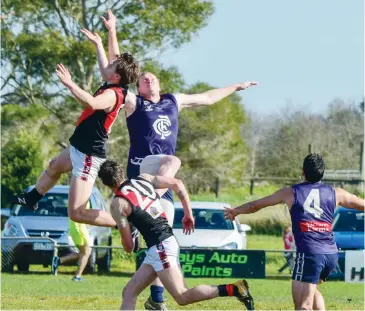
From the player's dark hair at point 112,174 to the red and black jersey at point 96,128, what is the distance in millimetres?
994

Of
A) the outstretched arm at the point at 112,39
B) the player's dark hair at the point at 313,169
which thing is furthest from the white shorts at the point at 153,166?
the player's dark hair at the point at 313,169

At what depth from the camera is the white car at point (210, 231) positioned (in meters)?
21.1

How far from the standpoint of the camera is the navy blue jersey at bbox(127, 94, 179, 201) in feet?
38.0

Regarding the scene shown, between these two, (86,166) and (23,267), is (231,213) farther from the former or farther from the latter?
(23,267)

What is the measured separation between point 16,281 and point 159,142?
783 centimetres

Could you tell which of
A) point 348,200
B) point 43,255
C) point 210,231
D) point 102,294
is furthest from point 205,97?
point 210,231

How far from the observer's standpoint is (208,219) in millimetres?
21859

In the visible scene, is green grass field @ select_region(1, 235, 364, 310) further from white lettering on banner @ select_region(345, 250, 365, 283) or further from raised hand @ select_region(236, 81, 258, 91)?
raised hand @ select_region(236, 81, 258, 91)

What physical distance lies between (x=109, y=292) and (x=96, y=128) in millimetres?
5843

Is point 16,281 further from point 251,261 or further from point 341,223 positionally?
point 341,223

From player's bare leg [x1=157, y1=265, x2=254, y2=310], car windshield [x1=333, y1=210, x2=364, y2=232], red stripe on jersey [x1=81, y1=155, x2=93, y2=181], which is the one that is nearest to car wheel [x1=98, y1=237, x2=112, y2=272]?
car windshield [x1=333, y1=210, x2=364, y2=232]

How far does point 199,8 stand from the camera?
39.2m

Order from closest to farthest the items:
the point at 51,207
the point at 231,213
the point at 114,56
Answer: the point at 231,213 < the point at 114,56 < the point at 51,207

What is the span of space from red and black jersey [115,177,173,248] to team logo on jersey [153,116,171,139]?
1.37m
